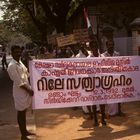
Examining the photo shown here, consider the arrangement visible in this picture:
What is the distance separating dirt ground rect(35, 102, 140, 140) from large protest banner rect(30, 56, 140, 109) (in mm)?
553

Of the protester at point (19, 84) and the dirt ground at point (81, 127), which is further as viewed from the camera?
the dirt ground at point (81, 127)

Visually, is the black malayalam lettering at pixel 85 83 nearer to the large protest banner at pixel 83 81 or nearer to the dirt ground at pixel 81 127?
the large protest banner at pixel 83 81

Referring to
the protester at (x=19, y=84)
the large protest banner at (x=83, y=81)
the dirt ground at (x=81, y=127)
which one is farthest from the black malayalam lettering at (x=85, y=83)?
the dirt ground at (x=81, y=127)

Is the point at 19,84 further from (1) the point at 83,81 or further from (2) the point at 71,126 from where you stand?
(2) the point at 71,126

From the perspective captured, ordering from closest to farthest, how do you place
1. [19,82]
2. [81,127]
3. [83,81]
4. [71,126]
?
1. [19,82]
2. [83,81]
3. [81,127]
4. [71,126]

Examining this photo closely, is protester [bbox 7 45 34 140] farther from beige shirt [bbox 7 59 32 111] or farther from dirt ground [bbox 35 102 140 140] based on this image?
dirt ground [bbox 35 102 140 140]

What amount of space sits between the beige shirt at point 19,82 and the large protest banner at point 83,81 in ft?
1.68

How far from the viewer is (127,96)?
9.49m

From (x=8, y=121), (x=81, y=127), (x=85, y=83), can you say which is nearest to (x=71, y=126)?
(x=81, y=127)

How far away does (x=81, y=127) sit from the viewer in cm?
954

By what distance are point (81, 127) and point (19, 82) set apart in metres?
2.08

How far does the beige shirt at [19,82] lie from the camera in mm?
8070

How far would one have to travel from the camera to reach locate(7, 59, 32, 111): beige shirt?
8070 mm

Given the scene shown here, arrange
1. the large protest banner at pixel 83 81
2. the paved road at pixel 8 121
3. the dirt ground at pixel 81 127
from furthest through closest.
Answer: the paved road at pixel 8 121
the large protest banner at pixel 83 81
the dirt ground at pixel 81 127
